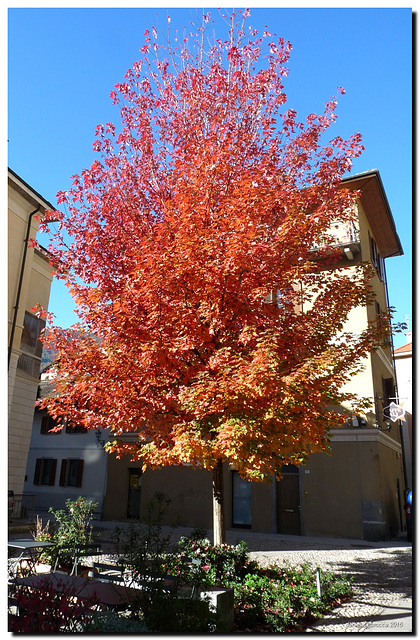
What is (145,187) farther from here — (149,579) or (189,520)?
(189,520)

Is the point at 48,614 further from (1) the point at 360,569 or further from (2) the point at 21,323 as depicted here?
(2) the point at 21,323

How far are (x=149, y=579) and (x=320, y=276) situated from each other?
6206 millimetres

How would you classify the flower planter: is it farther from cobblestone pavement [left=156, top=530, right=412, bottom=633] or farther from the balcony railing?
the balcony railing

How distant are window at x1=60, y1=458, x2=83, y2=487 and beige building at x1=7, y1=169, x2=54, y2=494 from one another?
22.9 ft

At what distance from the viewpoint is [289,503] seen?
1798 cm

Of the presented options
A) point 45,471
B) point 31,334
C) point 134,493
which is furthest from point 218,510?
point 45,471

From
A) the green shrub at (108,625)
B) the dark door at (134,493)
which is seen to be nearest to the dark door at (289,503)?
the dark door at (134,493)

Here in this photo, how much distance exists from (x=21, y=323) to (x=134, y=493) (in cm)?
1050

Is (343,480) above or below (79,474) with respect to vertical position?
above

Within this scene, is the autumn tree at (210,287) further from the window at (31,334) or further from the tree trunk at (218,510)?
the window at (31,334)

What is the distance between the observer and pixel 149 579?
Result: 554 centimetres

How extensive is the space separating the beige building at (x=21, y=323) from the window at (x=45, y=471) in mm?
8662

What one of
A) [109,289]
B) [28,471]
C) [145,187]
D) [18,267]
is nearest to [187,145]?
[145,187]

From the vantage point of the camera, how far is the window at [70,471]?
24.6 meters
